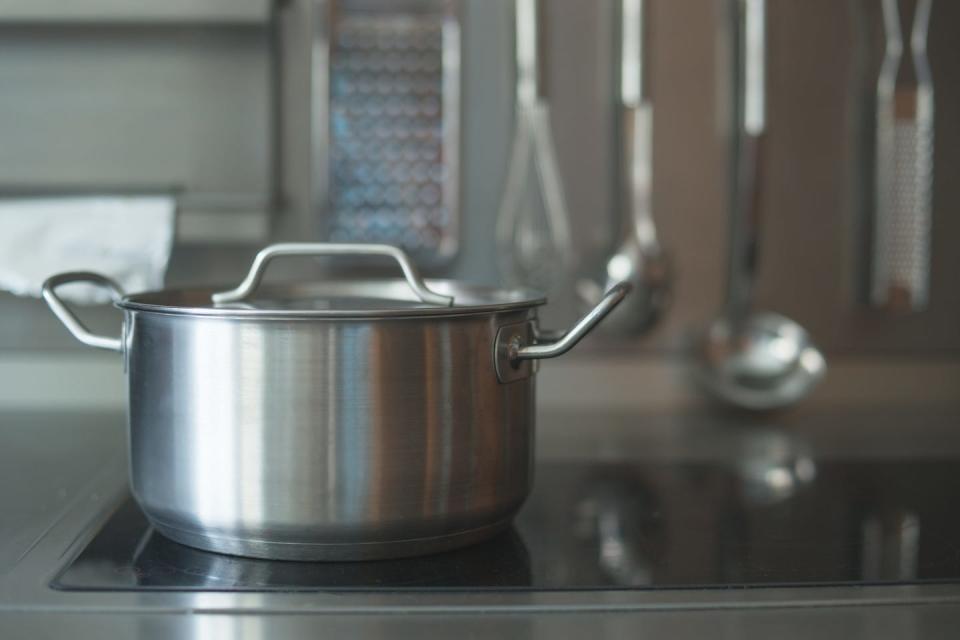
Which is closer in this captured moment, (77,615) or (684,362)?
(77,615)

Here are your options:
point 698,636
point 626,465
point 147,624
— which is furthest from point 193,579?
point 626,465

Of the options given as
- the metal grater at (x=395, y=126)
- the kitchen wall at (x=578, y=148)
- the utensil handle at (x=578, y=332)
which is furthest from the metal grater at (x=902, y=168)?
the utensil handle at (x=578, y=332)

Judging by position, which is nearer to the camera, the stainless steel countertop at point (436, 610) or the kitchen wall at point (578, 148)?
the stainless steel countertop at point (436, 610)

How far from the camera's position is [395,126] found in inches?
39.9

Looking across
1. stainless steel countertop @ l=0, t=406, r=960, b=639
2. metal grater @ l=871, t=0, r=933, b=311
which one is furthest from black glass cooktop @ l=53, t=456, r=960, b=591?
metal grater @ l=871, t=0, r=933, b=311

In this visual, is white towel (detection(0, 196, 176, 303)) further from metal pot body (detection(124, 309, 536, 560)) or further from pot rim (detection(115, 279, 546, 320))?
metal pot body (detection(124, 309, 536, 560))

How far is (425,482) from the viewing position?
568mm

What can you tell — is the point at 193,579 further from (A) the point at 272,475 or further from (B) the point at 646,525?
(B) the point at 646,525

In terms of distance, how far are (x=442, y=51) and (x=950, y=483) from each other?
598 mm

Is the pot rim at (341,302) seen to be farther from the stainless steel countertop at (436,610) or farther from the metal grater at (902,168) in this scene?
the metal grater at (902,168)

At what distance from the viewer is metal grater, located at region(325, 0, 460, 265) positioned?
100cm

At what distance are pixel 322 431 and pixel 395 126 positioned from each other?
523mm

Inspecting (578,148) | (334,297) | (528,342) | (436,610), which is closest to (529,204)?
(578,148)

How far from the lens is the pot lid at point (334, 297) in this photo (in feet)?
1.80
